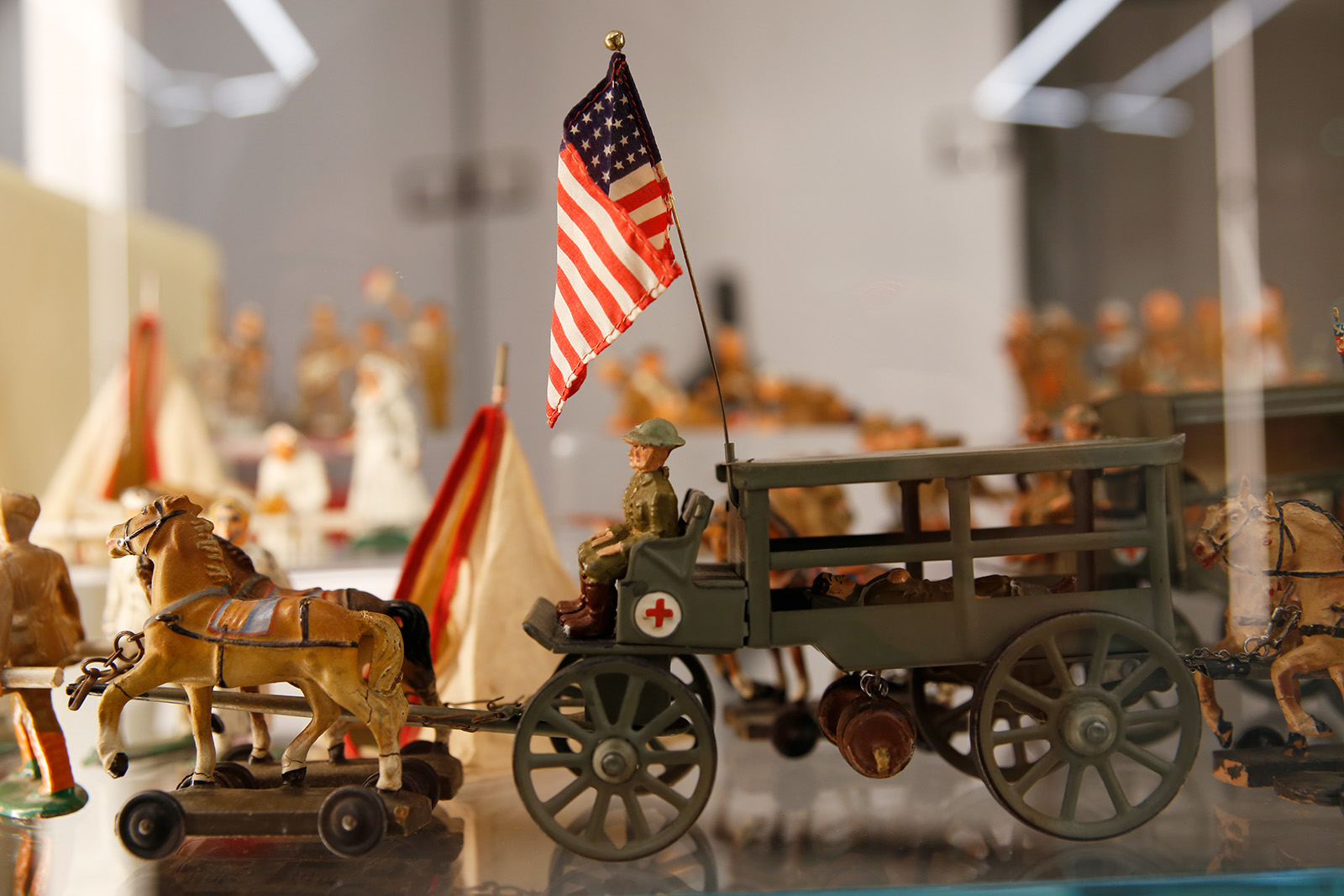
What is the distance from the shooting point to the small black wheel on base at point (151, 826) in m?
2.42

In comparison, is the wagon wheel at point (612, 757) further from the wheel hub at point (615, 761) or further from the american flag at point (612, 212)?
the american flag at point (612, 212)

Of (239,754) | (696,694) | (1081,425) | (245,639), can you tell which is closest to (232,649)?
(245,639)

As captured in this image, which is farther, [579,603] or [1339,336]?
[1339,336]

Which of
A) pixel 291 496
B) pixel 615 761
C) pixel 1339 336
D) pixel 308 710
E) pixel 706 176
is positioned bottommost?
pixel 615 761

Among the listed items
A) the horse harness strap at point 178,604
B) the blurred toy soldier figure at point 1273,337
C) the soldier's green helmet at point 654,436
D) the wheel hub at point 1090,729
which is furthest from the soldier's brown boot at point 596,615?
the blurred toy soldier figure at point 1273,337

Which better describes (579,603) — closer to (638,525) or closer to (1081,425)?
(638,525)

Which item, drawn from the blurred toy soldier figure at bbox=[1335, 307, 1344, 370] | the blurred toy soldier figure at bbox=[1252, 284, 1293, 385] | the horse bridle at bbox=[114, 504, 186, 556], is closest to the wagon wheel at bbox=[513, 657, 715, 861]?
the horse bridle at bbox=[114, 504, 186, 556]

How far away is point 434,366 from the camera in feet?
27.3

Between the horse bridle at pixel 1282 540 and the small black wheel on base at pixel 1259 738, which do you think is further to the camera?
the small black wheel on base at pixel 1259 738

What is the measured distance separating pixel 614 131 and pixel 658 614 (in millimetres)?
1325

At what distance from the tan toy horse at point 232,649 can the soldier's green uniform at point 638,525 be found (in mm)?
601

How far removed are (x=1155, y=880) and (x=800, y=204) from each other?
27.7 feet

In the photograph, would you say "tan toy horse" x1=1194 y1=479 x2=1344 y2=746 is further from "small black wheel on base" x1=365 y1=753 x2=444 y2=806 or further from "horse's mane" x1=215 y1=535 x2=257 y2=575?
"horse's mane" x1=215 y1=535 x2=257 y2=575

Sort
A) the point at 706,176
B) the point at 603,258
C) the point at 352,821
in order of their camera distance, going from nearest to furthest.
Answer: the point at 352,821 < the point at 603,258 < the point at 706,176
